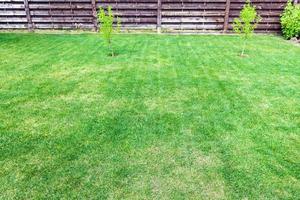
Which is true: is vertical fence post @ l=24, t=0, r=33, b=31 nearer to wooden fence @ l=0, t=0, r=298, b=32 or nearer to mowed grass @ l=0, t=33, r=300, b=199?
wooden fence @ l=0, t=0, r=298, b=32

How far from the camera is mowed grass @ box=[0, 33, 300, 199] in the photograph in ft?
13.1

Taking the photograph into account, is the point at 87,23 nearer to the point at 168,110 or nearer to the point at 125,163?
the point at 168,110

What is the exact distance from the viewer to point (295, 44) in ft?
42.5

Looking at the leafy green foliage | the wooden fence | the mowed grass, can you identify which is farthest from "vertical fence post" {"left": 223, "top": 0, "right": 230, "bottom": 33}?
the mowed grass

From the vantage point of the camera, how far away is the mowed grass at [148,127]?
401 centimetres

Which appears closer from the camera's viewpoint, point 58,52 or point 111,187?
point 111,187

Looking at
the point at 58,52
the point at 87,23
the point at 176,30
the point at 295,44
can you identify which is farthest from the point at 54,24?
the point at 295,44

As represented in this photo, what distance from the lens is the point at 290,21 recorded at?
13.7 metres

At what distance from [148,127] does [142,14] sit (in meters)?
10.4

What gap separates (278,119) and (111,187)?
376cm

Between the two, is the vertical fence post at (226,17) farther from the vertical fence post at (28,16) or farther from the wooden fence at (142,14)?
the vertical fence post at (28,16)

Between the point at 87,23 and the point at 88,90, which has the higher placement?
the point at 87,23

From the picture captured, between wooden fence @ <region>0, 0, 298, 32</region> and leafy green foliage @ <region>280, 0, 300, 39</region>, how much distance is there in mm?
414

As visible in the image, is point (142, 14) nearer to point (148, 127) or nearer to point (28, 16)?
point (28, 16)
